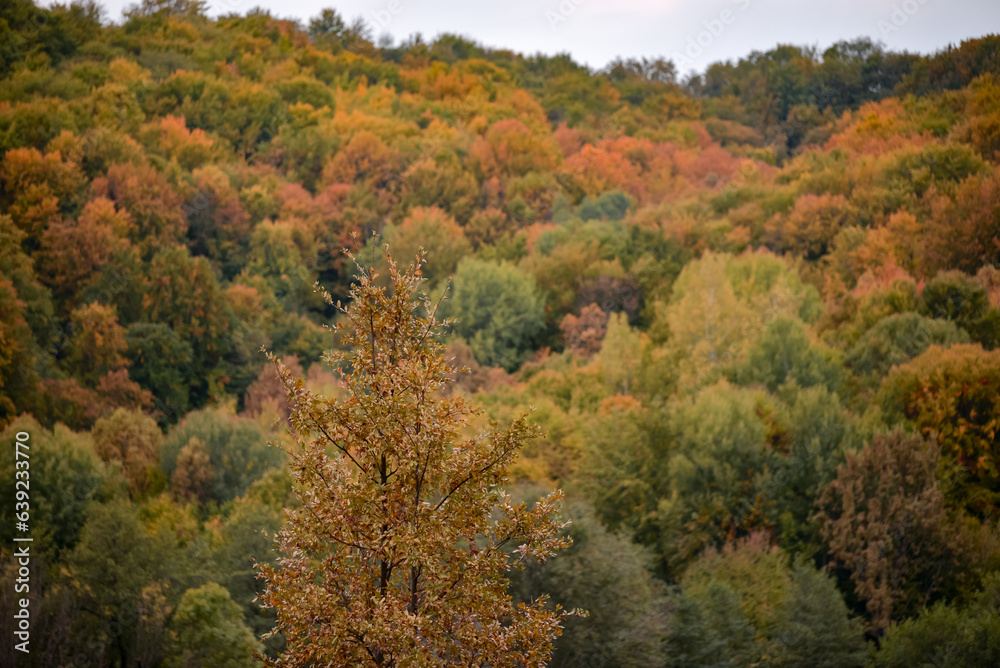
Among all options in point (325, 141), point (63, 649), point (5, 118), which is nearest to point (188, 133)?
point (325, 141)

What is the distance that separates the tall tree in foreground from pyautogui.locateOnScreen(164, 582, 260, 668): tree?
845 cm

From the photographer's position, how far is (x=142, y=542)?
21.2 m

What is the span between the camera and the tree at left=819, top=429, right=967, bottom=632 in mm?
24703

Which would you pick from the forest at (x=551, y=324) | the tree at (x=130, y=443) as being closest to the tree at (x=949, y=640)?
the forest at (x=551, y=324)

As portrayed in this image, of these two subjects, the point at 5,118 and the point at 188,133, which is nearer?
the point at 5,118

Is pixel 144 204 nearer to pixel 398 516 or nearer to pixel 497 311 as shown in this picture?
pixel 497 311

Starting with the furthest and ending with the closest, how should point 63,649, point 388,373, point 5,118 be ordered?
point 5,118 < point 63,649 < point 388,373

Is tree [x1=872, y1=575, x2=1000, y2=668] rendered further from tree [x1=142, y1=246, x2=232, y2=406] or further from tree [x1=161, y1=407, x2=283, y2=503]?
tree [x1=142, y1=246, x2=232, y2=406]

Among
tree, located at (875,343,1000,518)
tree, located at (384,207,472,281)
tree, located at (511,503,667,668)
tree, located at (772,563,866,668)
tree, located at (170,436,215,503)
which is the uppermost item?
tree, located at (384,207,472,281)

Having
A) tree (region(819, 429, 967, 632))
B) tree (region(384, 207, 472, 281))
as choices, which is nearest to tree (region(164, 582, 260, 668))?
tree (region(819, 429, 967, 632))

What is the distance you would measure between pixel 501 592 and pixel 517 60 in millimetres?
115911

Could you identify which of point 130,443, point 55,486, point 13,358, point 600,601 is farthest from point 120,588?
point 13,358

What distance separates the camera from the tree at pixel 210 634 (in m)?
16.6

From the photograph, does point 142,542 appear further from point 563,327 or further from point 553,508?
point 563,327
